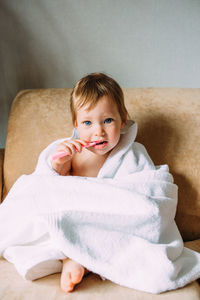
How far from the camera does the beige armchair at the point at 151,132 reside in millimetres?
1136

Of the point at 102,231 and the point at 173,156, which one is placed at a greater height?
the point at 173,156

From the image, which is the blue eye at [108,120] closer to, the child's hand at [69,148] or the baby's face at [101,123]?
the baby's face at [101,123]

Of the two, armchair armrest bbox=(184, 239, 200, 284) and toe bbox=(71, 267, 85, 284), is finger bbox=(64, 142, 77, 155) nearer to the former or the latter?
toe bbox=(71, 267, 85, 284)

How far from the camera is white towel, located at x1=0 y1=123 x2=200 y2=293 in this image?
818 mm

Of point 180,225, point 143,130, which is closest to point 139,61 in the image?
point 143,130

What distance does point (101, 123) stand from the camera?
1.04m

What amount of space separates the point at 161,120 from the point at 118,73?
1.45 ft

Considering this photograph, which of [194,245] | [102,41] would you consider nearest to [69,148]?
[194,245]

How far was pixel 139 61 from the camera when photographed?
1.46 m

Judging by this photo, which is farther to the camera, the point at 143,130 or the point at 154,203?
the point at 143,130

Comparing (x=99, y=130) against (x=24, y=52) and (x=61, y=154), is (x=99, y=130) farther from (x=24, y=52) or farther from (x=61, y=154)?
(x=24, y=52)

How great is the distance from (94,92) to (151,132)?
315mm

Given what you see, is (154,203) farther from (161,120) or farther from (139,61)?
(139,61)

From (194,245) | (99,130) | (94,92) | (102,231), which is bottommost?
(194,245)
